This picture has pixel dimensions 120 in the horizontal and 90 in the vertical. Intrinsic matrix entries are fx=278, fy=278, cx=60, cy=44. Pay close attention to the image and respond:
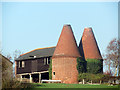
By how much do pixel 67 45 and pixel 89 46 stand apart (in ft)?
12.5

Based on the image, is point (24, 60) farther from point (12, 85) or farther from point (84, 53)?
point (12, 85)

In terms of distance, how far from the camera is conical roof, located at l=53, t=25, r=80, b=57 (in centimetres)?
3716

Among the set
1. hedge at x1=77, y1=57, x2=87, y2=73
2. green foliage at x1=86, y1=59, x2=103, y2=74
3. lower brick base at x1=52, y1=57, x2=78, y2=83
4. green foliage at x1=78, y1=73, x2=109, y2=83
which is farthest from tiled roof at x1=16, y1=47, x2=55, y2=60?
green foliage at x1=78, y1=73, x2=109, y2=83

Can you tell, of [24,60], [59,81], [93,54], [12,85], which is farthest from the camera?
[24,60]

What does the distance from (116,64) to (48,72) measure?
37.5ft

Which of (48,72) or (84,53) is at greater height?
(84,53)

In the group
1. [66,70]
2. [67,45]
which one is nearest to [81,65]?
[66,70]

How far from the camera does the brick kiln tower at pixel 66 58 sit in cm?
3622

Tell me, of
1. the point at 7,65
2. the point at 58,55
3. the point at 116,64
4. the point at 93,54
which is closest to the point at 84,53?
the point at 93,54

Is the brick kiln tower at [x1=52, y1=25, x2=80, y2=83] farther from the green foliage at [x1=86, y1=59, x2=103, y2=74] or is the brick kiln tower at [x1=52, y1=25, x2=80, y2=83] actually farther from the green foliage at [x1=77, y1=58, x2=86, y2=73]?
the green foliage at [x1=86, y1=59, x2=103, y2=74]

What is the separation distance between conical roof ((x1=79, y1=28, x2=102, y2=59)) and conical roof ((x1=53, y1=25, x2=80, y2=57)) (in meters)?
2.28

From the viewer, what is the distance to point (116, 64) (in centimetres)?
4444

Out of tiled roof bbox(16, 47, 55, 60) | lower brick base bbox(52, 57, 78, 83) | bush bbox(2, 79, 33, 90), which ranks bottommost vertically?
bush bbox(2, 79, 33, 90)

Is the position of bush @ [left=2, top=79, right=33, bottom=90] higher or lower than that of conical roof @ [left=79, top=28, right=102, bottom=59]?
lower
